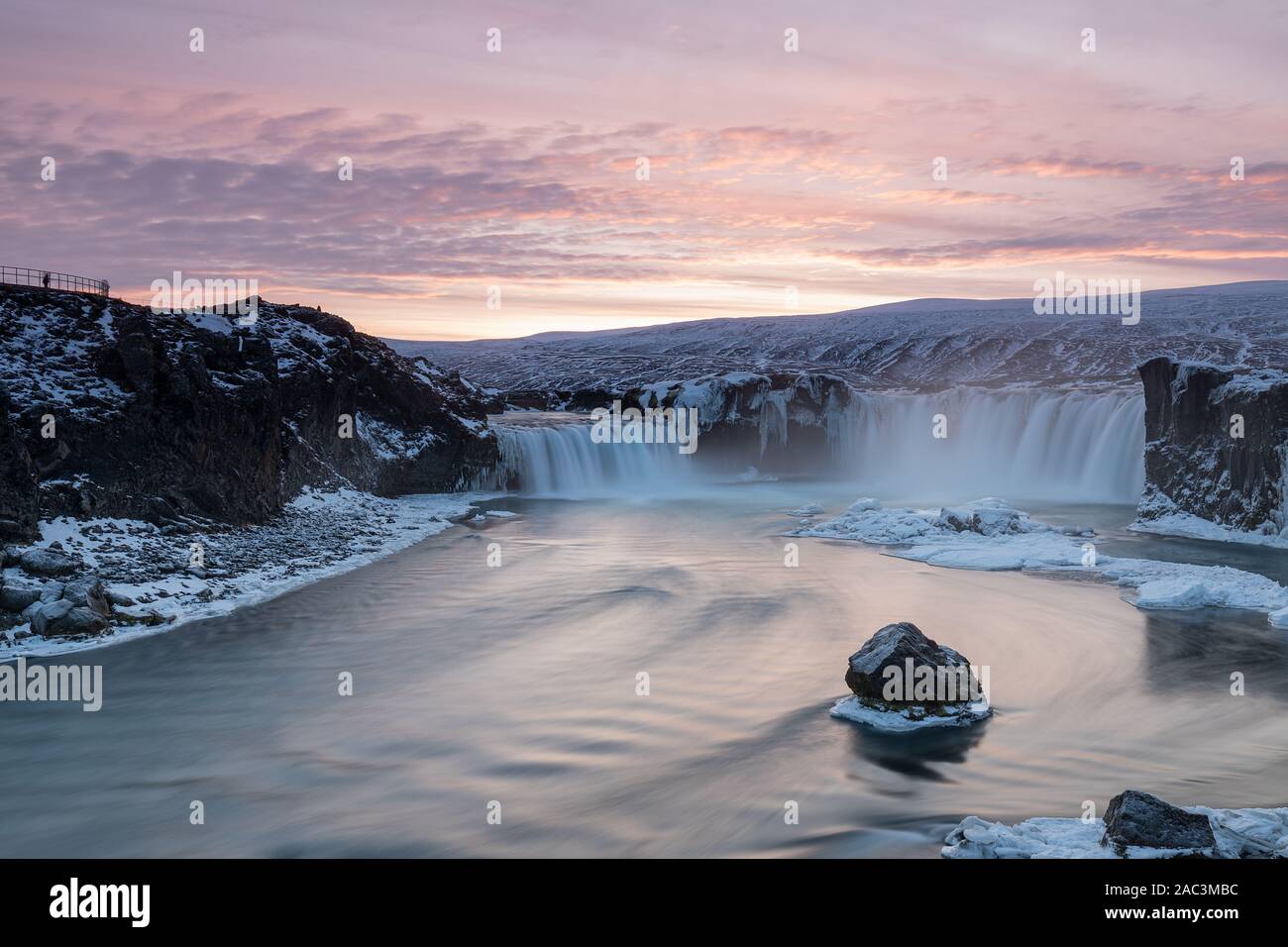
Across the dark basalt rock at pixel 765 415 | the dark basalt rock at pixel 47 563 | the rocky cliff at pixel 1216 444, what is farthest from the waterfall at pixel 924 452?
the dark basalt rock at pixel 47 563

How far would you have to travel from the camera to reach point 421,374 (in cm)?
4538

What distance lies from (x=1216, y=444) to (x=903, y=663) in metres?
23.6

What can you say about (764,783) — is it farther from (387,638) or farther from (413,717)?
(387,638)

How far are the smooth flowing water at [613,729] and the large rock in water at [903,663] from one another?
2.14 feet

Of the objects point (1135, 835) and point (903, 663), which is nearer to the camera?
point (1135, 835)

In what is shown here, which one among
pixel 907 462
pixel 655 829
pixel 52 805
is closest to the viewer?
pixel 655 829

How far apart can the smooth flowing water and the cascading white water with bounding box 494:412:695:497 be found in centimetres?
2385

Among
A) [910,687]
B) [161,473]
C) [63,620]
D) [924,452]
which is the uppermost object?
[161,473]

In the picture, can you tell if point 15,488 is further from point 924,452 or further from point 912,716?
point 924,452

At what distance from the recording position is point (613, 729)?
12914mm

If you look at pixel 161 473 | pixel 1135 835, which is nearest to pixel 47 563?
pixel 161 473

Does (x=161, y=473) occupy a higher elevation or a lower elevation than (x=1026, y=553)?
higher

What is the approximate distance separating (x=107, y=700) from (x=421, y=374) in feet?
107

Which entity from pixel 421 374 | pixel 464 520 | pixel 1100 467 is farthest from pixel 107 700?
pixel 1100 467
